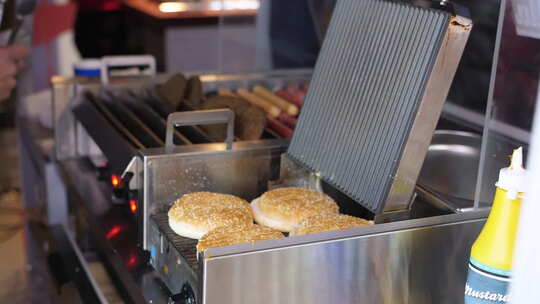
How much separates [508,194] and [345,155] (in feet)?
1.49

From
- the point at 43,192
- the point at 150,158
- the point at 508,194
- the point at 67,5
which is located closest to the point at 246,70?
the point at 43,192

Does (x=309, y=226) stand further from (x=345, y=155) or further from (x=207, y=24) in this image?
(x=207, y=24)

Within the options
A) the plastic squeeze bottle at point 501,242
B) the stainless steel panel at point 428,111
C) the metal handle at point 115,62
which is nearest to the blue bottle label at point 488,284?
the plastic squeeze bottle at point 501,242

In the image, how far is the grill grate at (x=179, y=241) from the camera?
1295 mm

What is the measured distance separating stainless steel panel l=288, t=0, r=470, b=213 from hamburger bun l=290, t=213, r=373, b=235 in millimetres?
45

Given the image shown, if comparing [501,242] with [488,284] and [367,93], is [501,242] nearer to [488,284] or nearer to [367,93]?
[488,284]

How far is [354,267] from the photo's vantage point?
1.18 meters

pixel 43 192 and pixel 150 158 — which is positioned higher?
pixel 150 158

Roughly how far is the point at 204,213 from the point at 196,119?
0.24 meters

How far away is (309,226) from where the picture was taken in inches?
52.5

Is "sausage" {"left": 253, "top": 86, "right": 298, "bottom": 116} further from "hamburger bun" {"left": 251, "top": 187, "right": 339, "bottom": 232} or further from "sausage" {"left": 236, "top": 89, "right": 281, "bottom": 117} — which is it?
"hamburger bun" {"left": 251, "top": 187, "right": 339, "bottom": 232}

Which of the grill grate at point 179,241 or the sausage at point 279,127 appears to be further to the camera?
the sausage at point 279,127

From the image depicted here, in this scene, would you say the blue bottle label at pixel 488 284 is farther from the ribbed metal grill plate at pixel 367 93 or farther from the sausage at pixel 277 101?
the sausage at pixel 277 101

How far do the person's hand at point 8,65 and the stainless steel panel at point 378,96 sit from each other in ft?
4.54
